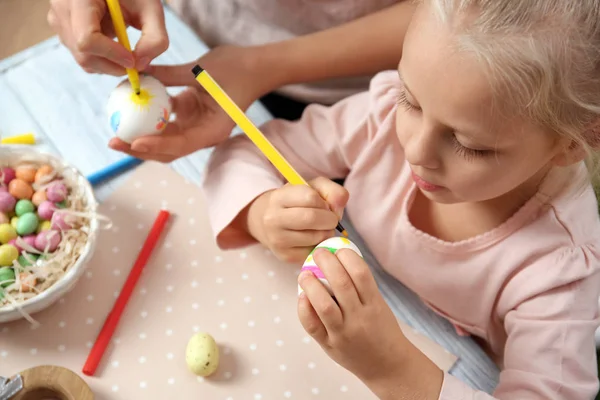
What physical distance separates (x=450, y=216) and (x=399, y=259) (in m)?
0.07

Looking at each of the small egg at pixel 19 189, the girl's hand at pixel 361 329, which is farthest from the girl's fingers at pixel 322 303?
the small egg at pixel 19 189

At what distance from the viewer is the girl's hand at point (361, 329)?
17.0 inches

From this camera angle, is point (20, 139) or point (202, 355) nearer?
point (202, 355)

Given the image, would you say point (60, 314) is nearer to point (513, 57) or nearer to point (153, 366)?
point (153, 366)

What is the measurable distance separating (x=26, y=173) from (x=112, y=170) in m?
0.10

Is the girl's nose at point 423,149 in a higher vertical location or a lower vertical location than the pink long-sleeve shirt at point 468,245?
higher

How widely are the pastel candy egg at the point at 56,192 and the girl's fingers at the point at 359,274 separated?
311mm

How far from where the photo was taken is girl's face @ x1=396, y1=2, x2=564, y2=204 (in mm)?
407

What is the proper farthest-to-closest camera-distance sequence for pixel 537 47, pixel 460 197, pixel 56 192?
pixel 56 192 → pixel 460 197 → pixel 537 47

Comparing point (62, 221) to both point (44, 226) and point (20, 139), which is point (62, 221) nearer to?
point (44, 226)

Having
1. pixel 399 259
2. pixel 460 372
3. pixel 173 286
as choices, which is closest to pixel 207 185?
pixel 173 286

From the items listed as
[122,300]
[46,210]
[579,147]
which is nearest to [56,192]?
[46,210]

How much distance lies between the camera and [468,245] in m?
0.57

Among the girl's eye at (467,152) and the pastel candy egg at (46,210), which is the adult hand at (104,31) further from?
the girl's eye at (467,152)
